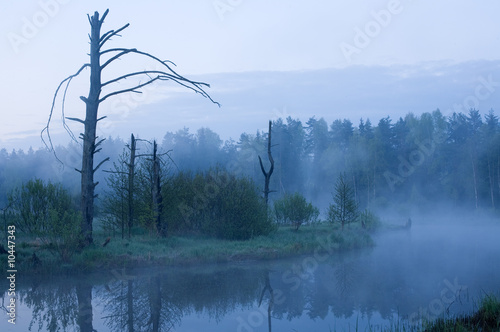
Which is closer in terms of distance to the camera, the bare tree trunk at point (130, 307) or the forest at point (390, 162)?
the bare tree trunk at point (130, 307)

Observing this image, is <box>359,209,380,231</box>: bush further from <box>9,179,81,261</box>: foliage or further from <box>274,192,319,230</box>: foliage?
<box>9,179,81,261</box>: foliage

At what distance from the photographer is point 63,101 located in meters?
13.6

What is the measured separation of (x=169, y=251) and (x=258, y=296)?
19.3ft

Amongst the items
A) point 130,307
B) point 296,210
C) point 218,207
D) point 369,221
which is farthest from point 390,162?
point 130,307

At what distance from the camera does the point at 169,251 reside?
682 inches

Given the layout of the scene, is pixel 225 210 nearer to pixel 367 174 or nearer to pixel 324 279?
pixel 324 279

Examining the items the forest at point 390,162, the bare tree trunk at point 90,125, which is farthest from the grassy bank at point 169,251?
the forest at point 390,162

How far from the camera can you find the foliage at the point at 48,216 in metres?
14.4

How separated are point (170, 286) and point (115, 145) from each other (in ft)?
281

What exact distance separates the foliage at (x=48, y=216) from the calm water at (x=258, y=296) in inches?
56.3

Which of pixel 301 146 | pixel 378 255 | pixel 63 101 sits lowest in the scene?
pixel 378 255

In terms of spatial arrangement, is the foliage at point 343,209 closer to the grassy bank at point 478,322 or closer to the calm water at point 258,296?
the calm water at point 258,296

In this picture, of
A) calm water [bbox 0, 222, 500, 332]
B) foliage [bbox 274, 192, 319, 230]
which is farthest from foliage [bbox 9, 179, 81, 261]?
foliage [bbox 274, 192, 319, 230]

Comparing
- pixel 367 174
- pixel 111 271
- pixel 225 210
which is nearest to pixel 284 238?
pixel 225 210
